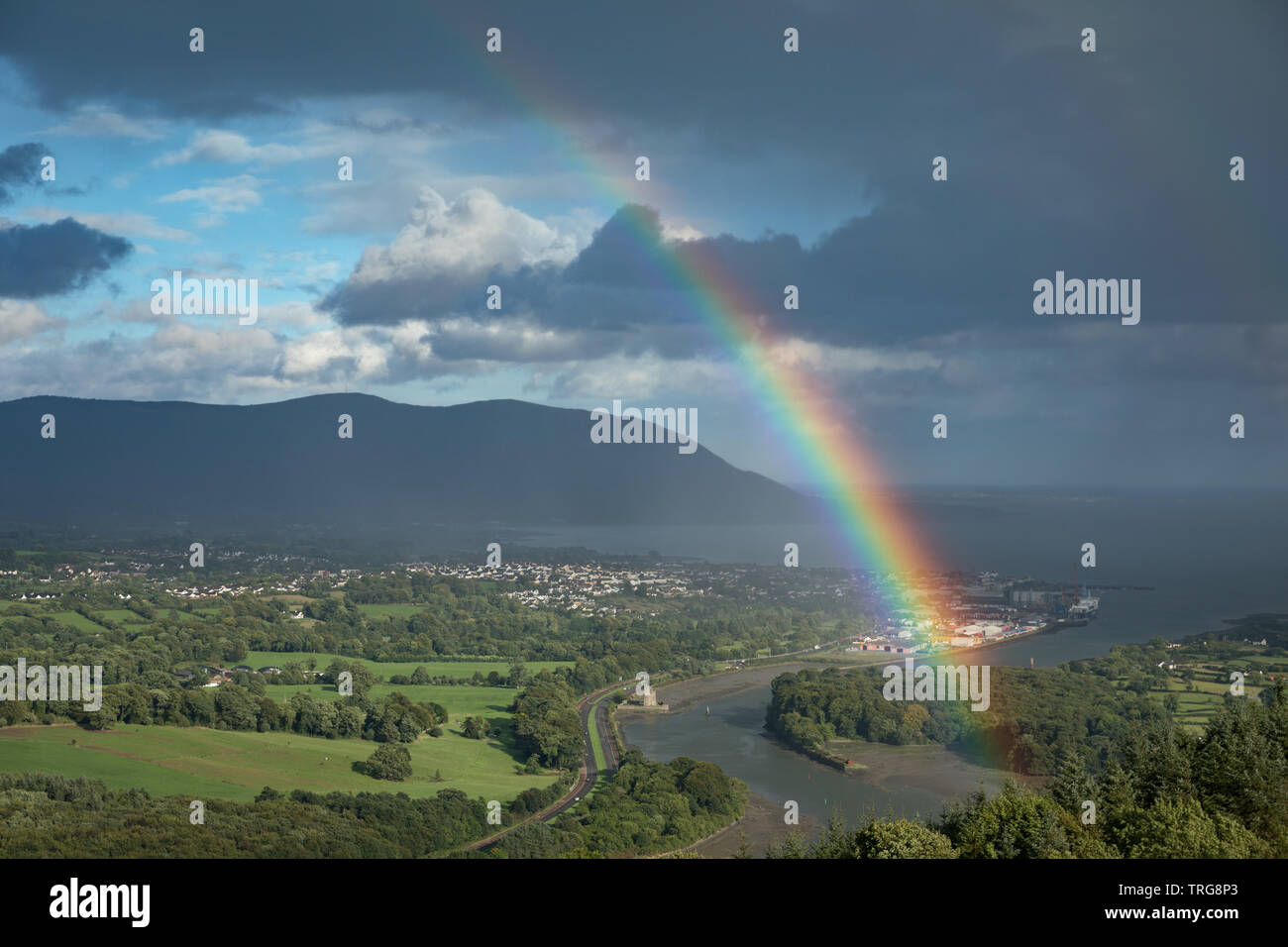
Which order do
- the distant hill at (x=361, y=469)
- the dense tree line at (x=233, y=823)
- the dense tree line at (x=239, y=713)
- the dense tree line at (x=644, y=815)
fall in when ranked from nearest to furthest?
the dense tree line at (x=233, y=823)
the dense tree line at (x=644, y=815)
the dense tree line at (x=239, y=713)
the distant hill at (x=361, y=469)

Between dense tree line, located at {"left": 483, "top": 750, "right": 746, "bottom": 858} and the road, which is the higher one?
dense tree line, located at {"left": 483, "top": 750, "right": 746, "bottom": 858}

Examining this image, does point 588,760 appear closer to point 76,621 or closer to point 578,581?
point 76,621

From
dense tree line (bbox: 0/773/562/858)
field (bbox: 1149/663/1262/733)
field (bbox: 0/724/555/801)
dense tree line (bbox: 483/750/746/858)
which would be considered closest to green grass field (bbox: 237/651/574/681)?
field (bbox: 0/724/555/801)

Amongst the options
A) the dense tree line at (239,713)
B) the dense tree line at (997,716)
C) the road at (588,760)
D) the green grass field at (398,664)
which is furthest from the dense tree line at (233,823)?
the green grass field at (398,664)

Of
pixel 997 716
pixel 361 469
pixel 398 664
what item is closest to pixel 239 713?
pixel 398 664

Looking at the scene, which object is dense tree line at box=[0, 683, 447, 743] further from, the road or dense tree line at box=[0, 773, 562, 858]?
dense tree line at box=[0, 773, 562, 858]

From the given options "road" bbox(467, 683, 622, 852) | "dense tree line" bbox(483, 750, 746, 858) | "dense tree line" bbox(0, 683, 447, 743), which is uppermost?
"dense tree line" bbox(0, 683, 447, 743)

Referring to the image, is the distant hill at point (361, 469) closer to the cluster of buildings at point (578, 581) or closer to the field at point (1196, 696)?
the cluster of buildings at point (578, 581)
